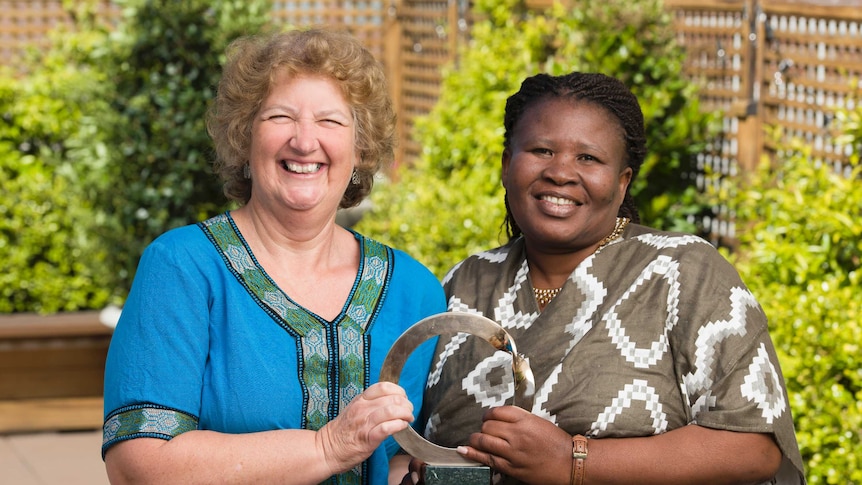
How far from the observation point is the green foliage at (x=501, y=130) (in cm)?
546

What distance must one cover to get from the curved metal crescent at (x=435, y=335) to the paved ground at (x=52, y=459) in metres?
3.68

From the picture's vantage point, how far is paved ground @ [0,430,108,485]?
5684 millimetres

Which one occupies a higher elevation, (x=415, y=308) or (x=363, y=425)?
(x=415, y=308)

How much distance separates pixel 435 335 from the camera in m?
2.31

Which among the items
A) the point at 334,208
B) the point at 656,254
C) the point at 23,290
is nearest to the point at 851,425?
the point at 656,254

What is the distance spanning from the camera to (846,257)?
4152 mm

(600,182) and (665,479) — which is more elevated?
(600,182)

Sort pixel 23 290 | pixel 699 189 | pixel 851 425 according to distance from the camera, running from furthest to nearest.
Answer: pixel 23 290
pixel 699 189
pixel 851 425

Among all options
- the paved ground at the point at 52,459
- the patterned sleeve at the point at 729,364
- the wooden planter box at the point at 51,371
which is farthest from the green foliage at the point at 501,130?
the patterned sleeve at the point at 729,364

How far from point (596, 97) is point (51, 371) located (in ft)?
14.9

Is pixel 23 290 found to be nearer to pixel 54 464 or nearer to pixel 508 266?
pixel 54 464

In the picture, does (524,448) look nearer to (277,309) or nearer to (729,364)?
(729,364)

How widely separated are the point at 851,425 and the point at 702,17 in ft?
9.67

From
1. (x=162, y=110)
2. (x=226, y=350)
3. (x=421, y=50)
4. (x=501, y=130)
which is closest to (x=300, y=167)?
(x=226, y=350)
